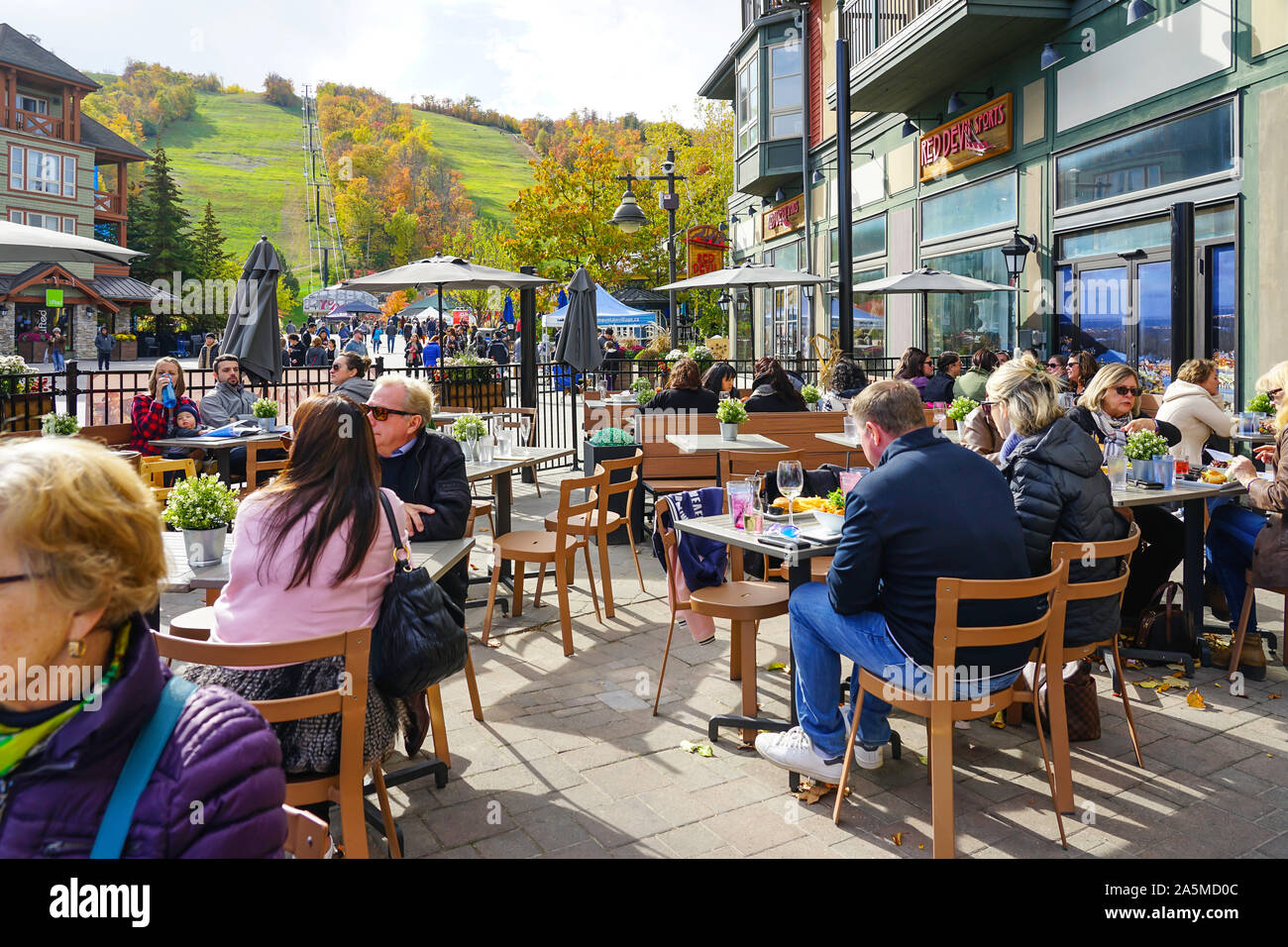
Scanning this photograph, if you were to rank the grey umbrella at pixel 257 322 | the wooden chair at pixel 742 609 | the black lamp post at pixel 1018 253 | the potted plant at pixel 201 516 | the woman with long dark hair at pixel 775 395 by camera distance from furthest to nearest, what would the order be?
the black lamp post at pixel 1018 253 < the grey umbrella at pixel 257 322 < the woman with long dark hair at pixel 775 395 < the wooden chair at pixel 742 609 < the potted plant at pixel 201 516

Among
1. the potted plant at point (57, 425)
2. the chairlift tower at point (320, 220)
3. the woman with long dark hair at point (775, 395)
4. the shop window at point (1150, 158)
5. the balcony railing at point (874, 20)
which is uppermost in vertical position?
the chairlift tower at point (320, 220)

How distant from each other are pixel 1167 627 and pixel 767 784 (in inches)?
112

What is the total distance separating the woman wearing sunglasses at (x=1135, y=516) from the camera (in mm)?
5910

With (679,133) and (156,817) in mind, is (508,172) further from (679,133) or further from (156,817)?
(156,817)

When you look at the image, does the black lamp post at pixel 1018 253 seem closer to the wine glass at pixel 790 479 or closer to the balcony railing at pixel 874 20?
the balcony railing at pixel 874 20

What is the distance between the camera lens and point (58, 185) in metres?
51.7

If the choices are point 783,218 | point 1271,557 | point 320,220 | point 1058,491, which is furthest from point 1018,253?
point 320,220

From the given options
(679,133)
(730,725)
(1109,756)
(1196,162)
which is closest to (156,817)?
(730,725)

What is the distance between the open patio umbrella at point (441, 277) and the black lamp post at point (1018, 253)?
712cm

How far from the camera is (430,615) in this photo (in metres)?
3.26

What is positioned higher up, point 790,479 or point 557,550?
point 790,479

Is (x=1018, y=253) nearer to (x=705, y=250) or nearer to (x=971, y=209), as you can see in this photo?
(x=971, y=209)

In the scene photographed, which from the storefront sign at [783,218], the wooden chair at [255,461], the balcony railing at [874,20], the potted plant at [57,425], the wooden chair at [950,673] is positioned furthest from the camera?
the storefront sign at [783,218]

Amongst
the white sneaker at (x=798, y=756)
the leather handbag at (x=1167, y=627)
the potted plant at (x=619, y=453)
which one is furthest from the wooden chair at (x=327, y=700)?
the potted plant at (x=619, y=453)
